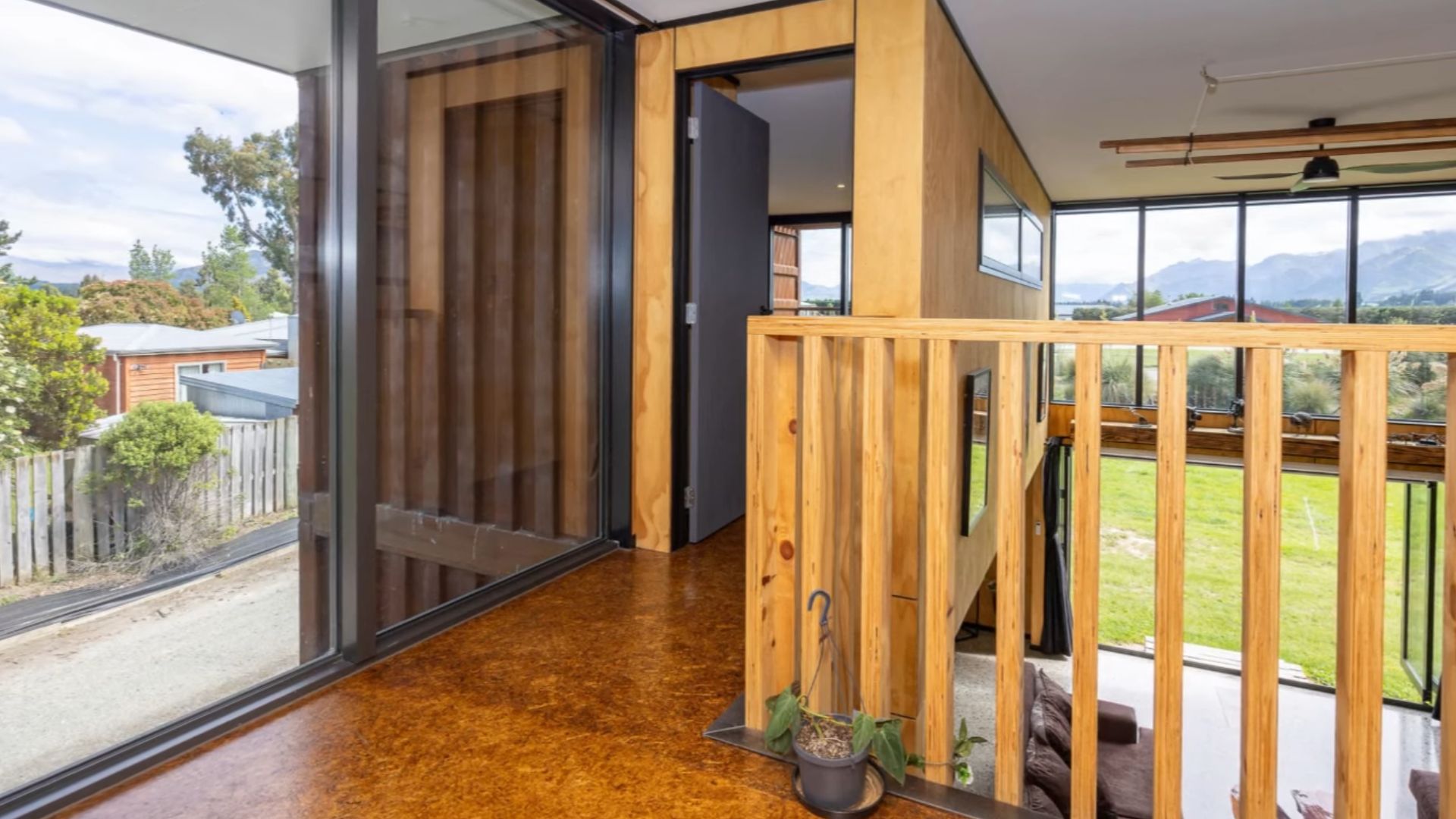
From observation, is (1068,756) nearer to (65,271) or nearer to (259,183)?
(259,183)

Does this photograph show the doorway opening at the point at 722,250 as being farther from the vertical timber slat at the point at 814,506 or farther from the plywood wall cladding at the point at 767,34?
the vertical timber slat at the point at 814,506

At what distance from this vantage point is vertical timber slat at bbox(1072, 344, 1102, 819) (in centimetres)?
162

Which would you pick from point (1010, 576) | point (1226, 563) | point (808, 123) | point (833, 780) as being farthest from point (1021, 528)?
point (1226, 563)

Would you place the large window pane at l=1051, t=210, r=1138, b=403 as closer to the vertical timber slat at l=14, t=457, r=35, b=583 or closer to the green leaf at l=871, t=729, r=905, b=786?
the green leaf at l=871, t=729, r=905, b=786

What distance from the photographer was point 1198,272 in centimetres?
777

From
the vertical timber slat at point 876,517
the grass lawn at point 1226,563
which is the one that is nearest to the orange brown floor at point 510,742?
the vertical timber slat at point 876,517

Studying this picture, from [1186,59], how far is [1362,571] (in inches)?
133

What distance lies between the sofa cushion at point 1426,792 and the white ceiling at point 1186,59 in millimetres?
3772

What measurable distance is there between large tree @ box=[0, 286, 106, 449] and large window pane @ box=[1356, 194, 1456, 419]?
870cm

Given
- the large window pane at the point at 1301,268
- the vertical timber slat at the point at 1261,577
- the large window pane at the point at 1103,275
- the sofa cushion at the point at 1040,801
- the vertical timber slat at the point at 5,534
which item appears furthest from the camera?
the large window pane at the point at 1103,275

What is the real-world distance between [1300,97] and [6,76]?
569 cm

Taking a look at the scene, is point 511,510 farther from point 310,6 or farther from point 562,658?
point 310,6

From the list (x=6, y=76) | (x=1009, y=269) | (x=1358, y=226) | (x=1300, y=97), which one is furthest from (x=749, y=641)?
(x=1358, y=226)

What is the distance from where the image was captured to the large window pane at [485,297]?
8.23 feet
